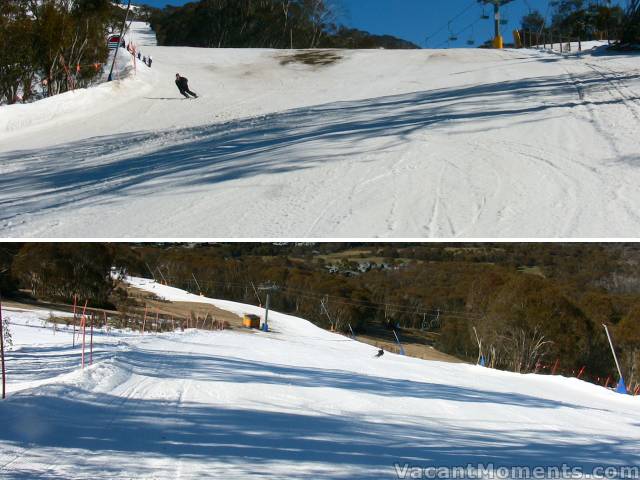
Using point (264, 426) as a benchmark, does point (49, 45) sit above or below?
above

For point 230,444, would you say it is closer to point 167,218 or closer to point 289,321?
point 167,218

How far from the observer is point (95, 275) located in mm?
41625

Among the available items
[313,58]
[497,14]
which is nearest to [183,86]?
[313,58]

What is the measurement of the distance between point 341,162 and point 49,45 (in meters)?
24.6

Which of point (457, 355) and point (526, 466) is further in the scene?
point (457, 355)

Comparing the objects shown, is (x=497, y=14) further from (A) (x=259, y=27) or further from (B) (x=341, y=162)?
(B) (x=341, y=162)

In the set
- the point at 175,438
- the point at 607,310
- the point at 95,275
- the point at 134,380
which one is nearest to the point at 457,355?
the point at 607,310

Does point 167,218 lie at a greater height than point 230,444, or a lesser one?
greater

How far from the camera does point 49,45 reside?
101 ft

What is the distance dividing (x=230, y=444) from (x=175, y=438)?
0.53 metres

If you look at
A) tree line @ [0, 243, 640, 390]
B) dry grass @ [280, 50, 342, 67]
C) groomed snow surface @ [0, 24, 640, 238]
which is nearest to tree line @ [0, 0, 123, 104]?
tree line @ [0, 243, 640, 390]

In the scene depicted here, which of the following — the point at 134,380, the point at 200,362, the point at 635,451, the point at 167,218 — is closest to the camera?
the point at 635,451

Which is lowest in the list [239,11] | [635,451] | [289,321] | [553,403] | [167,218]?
[289,321]

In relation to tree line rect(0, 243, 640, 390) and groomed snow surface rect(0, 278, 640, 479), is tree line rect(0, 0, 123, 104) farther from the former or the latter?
groomed snow surface rect(0, 278, 640, 479)
